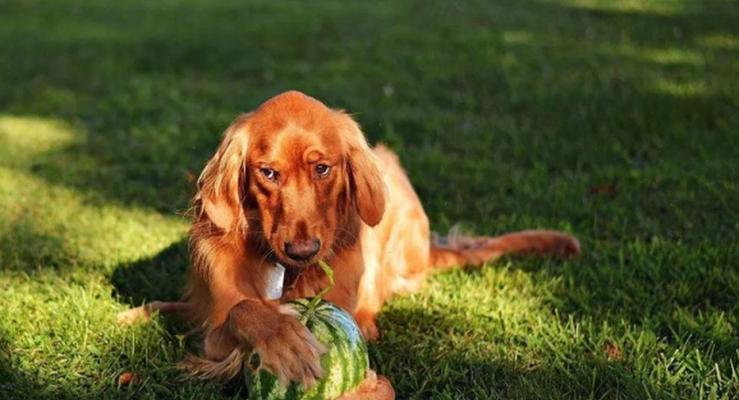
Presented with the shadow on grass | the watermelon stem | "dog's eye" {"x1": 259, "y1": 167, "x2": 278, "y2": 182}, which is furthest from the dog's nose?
the shadow on grass

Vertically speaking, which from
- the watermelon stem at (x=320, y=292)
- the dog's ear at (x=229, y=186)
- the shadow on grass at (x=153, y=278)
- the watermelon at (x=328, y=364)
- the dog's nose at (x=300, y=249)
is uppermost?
the dog's ear at (x=229, y=186)

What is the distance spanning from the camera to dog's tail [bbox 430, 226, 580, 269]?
4.33 metres

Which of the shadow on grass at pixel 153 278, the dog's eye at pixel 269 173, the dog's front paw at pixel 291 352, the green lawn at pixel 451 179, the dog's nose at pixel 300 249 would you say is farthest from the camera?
the shadow on grass at pixel 153 278

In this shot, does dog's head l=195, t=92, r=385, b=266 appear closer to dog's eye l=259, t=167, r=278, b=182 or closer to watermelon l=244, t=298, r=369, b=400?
dog's eye l=259, t=167, r=278, b=182

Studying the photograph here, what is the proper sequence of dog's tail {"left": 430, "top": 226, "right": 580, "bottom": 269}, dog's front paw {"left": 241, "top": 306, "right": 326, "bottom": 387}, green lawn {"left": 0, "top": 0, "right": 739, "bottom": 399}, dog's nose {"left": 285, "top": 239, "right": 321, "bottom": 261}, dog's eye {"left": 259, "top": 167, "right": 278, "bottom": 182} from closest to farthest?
1. dog's front paw {"left": 241, "top": 306, "right": 326, "bottom": 387}
2. dog's nose {"left": 285, "top": 239, "right": 321, "bottom": 261}
3. dog's eye {"left": 259, "top": 167, "right": 278, "bottom": 182}
4. green lawn {"left": 0, "top": 0, "right": 739, "bottom": 399}
5. dog's tail {"left": 430, "top": 226, "right": 580, "bottom": 269}

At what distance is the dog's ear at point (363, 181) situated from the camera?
11.1 ft

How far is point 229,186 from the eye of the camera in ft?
10.6

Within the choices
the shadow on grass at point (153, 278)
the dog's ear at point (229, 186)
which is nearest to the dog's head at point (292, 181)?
the dog's ear at point (229, 186)

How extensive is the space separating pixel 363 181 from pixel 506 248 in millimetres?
1217

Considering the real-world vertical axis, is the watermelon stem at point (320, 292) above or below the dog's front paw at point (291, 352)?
above

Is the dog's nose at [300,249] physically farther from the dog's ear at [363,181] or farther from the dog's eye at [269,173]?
the dog's ear at [363,181]

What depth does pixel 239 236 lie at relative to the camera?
3307 millimetres

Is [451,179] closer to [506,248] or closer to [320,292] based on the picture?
[506,248]

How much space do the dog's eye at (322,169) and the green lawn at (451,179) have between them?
0.75 metres
